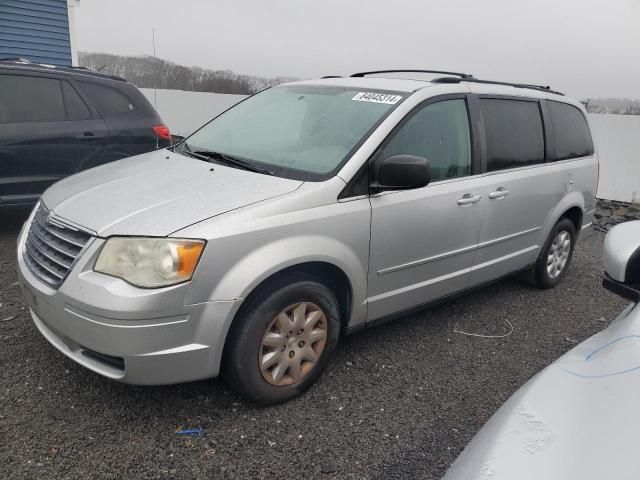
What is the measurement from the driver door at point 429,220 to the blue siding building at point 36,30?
9.66 meters

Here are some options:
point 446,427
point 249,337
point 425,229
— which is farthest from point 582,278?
point 249,337

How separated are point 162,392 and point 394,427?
123cm

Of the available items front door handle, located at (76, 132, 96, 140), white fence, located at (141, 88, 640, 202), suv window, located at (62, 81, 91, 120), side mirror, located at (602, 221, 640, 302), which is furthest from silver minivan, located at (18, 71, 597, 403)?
white fence, located at (141, 88, 640, 202)

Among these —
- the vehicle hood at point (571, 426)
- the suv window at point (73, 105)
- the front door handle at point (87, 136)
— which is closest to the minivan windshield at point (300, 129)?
the vehicle hood at point (571, 426)

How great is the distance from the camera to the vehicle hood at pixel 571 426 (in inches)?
49.3

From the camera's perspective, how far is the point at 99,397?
270cm

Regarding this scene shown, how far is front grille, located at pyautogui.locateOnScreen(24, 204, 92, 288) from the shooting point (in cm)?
244

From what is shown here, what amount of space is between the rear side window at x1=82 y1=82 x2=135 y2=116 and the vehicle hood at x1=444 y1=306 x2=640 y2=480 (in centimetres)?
502

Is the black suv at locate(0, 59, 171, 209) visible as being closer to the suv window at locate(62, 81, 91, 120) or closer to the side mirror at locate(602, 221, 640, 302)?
the suv window at locate(62, 81, 91, 120)

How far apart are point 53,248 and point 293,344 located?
127 cm

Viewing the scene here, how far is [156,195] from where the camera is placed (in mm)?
2635

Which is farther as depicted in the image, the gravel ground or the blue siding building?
the blue siding building

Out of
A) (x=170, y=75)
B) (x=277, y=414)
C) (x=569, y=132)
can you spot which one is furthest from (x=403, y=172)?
(x=170, y=75)

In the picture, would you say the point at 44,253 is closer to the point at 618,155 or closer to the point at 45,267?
the point at 45,267
